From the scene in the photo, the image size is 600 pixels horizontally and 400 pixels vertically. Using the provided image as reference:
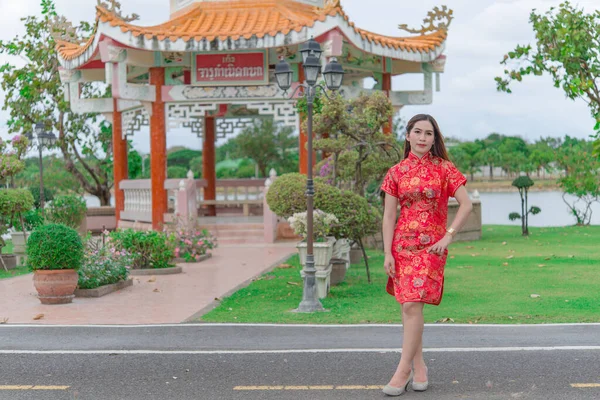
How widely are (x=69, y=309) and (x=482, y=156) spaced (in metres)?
71.4

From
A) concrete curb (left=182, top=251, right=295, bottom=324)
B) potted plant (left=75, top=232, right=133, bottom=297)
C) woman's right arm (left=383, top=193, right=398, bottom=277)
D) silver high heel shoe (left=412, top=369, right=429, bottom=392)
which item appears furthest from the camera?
potted plant (left=75, top=232, right=133, bottom=297)

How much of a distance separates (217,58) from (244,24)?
1105 millimetres

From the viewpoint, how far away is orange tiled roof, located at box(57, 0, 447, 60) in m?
19.3

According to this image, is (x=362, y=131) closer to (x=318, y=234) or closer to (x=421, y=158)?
(x=318, y=234)

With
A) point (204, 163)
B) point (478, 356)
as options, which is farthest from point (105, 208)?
point (478, 356)

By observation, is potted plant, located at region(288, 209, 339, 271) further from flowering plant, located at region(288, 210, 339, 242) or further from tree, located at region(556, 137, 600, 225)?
tree, located at region(556, 137, 600, 225)

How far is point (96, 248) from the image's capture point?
1364cm

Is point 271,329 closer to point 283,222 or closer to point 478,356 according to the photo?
point 478,356

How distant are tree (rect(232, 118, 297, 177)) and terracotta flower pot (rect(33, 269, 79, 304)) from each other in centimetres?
3325

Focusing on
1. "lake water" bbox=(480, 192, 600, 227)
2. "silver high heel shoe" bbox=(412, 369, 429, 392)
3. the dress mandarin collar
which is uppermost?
the dress mandarin collar

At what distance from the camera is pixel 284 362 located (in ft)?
22.9

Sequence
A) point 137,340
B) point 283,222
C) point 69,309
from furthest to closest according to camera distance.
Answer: point 283,222 → point 69,309 → point 137,340

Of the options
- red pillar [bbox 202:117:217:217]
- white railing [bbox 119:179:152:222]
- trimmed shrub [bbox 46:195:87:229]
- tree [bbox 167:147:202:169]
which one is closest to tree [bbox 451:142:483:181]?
tree [bbox 167:147:202:169]

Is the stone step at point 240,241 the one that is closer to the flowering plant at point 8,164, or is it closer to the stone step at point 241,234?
the stone step at point 241,234
